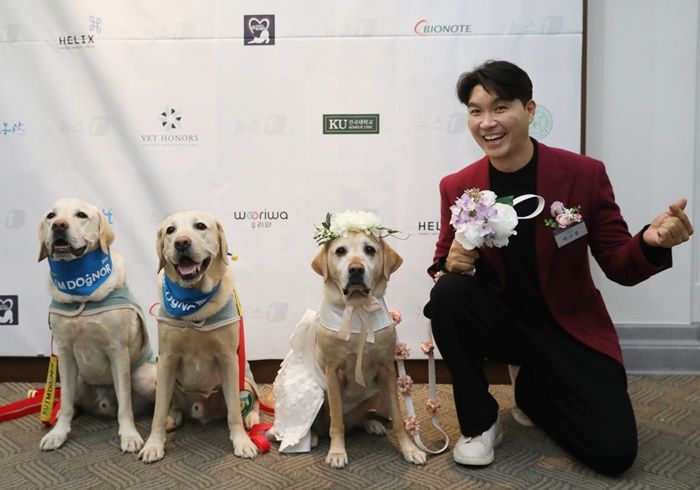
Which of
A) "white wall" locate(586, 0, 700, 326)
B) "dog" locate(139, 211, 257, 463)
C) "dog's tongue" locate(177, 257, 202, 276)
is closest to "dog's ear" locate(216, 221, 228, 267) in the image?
"dog" locate(139, 211, 257, 463)

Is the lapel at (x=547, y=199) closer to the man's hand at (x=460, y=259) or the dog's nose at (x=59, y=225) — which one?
the man's hand at (x=460, y=259)

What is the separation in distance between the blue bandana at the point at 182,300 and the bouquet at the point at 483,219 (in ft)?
3.50

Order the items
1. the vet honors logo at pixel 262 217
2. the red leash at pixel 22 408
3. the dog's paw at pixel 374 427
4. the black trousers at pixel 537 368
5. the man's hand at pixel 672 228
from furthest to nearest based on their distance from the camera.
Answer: the vet honors logo at pixel 262 217
the red leash at pixel 22 408
the dog's paw at pixel 374 427
the black trousers at pixel 537 368
the man's hand at pixel 672 228

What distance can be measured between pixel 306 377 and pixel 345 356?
0.24m

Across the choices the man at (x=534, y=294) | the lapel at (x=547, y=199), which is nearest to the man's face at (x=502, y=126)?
the man at (x=534, y=294)

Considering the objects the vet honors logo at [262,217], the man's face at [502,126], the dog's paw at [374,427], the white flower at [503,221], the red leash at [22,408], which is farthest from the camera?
the vet honors logo at [262,217]

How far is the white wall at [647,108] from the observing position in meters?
3.30

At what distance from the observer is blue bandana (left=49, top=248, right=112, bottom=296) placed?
240cm

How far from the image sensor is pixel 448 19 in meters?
3.12

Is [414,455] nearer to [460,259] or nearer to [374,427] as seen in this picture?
[374,427]

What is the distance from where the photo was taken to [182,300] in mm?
2291

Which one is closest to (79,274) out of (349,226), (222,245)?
(222,245)

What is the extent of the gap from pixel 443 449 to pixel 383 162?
158 cm

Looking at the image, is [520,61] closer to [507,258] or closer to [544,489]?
[507,258]
